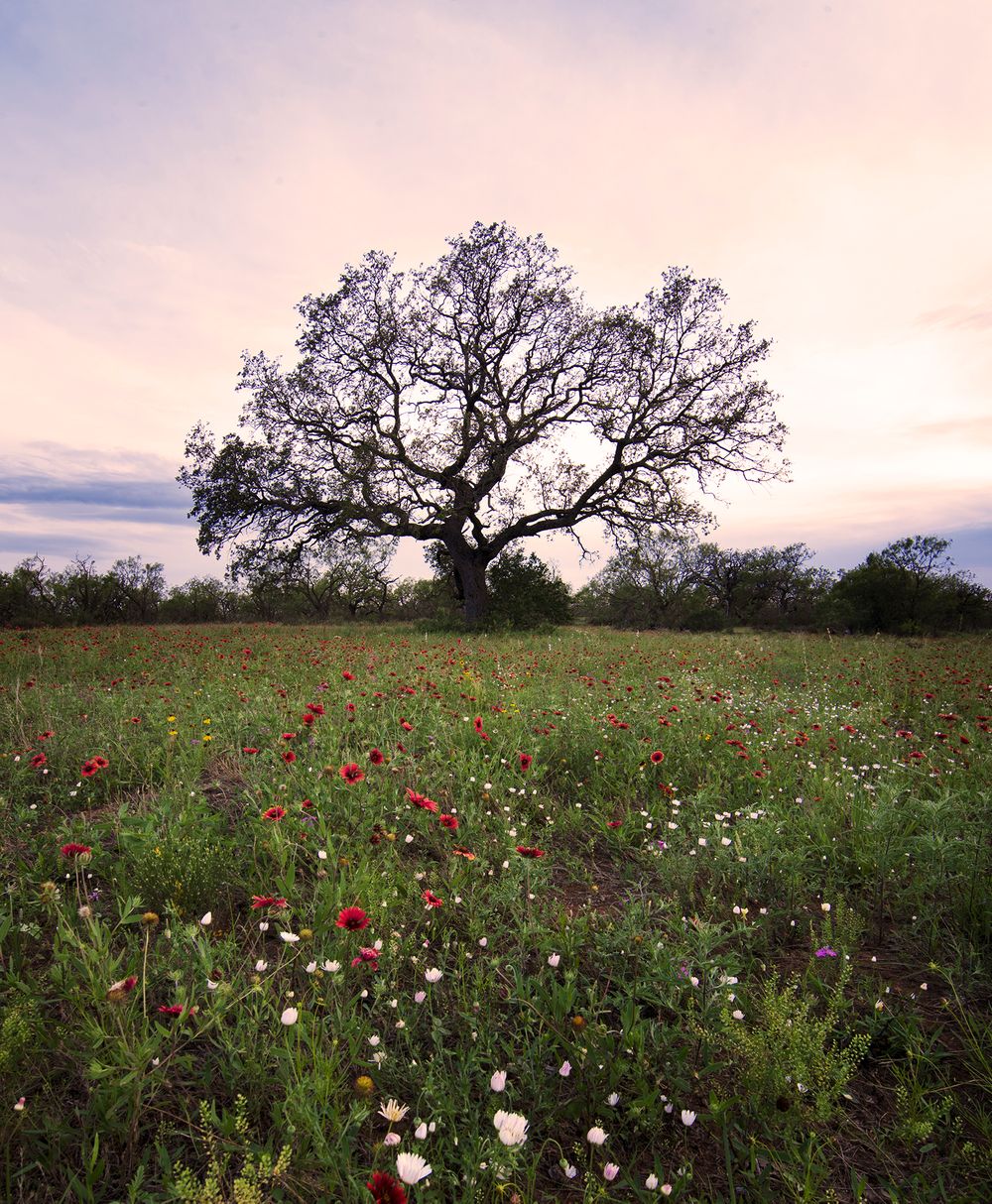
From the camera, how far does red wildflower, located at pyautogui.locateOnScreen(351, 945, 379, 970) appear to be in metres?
1.90

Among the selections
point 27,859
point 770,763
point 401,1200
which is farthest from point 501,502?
point 401,1200

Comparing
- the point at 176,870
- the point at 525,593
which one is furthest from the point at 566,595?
the point at 176,870

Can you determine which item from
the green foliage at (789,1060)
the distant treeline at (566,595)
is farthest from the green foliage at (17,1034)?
the distant treeline at (566,595)

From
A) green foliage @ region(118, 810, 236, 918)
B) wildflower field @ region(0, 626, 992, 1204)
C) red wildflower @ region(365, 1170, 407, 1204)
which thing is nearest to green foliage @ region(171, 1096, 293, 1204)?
wildflower field @ region(0, 626, 992, 1204)

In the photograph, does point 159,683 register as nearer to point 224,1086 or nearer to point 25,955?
point 25,955

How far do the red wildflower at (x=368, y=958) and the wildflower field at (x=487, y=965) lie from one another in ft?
0.14

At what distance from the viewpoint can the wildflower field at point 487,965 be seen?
5.14 ft

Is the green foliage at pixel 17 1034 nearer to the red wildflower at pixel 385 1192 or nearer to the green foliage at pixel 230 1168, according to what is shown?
the green foliage at pixel 230 1168

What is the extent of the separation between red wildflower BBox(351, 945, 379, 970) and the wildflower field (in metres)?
0.04

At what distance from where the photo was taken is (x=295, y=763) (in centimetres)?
378

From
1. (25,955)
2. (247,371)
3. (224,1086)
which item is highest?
(247,371)

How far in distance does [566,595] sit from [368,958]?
20.4m

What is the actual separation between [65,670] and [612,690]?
25.5ft

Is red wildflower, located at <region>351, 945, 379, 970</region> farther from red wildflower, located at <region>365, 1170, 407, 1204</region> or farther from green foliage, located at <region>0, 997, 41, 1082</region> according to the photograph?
green foliage, located at <region>0, 997, 41, 1082</region>
